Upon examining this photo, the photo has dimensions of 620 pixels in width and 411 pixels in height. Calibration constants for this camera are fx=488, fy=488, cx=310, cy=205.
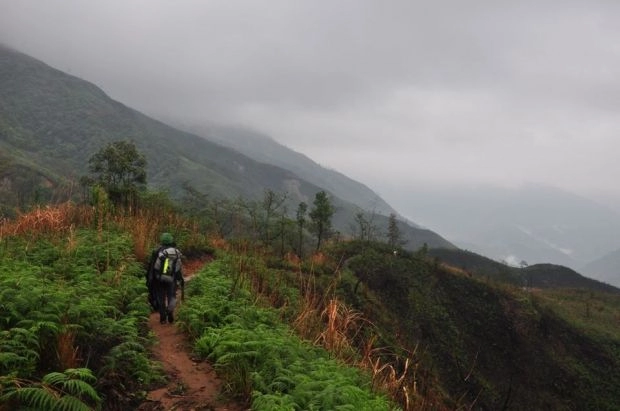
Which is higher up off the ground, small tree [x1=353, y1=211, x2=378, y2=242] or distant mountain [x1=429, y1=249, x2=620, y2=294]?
distant mountain [x1=429, y1=249, x2=620, y2=294]

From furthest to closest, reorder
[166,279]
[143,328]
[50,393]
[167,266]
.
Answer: [167,266] < [166,279] < [143,328] < [50,393]

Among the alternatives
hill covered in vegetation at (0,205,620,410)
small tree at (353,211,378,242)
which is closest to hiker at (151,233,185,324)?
hill covered in vegetation at (0,205,620,410)

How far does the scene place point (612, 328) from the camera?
1906 inches

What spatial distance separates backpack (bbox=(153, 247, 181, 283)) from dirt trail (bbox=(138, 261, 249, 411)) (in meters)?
1.01

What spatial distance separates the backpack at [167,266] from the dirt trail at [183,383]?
3.30 ft

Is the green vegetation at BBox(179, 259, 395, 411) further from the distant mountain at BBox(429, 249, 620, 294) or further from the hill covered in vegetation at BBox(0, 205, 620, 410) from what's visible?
the distant mountain at BBox(429, 249, 620, 294)

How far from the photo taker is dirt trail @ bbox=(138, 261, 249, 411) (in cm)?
605

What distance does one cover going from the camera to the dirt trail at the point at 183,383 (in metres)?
6.05

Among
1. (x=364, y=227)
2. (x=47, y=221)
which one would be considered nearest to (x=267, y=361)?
(x=47, y=221)

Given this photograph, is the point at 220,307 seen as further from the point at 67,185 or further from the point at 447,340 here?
the point at 447,340

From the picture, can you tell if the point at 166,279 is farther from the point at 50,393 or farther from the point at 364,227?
the point at 364,227

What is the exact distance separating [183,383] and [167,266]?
3213 millimetres

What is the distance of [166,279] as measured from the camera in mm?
9352

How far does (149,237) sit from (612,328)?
50.2 m
